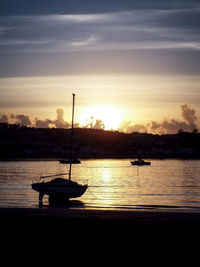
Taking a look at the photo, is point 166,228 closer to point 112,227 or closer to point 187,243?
point 112,227

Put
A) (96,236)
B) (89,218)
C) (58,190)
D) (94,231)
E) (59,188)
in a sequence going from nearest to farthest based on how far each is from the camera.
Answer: (96,236), (94,231), (89,218), (58,190), (59,188)

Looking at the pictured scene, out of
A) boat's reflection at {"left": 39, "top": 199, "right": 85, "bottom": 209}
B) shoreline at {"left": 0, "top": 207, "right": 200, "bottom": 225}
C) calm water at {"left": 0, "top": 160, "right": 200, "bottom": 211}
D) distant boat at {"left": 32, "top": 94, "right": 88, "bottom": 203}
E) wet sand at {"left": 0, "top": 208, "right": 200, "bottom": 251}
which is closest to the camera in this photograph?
wet sand at {"left": 0, "top": 208, "right": 200, "bottom": 251}

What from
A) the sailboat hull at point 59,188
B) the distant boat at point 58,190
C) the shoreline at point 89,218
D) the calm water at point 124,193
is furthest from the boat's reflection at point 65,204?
the shoreline at point 89,218

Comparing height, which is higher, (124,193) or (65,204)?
(65,204)

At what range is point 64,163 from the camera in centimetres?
18962

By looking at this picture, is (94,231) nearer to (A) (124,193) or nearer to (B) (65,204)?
(B) (65,204)

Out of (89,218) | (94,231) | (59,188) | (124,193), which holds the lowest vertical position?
(124,193)

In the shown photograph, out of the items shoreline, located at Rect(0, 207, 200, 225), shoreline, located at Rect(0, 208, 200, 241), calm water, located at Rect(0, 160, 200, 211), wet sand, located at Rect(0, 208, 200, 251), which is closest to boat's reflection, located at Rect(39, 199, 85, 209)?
calm water, located at Rect(0, 160, 200, 211)

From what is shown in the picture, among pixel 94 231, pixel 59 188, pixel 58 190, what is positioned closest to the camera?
pixel 94 231

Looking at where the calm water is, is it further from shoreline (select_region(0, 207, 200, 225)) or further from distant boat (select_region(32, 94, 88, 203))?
→ shoreline (select_region(0, 207, 200, 225))

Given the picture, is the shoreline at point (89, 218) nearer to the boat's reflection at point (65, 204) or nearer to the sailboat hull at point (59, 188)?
the boat's reflection at point (65, 204)

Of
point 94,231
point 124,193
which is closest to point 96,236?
point 94,231

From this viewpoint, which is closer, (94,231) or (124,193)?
(94,231)

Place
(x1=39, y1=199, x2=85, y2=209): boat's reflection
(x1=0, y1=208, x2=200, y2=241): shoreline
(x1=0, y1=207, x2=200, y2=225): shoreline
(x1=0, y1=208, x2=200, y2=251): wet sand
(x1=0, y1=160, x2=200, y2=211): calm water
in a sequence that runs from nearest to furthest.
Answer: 1. (x1=0, y1=208, x2=200, y2=251): wet sand
2. (x1=0, y1=208, x2=200, y2=241): shoreline
3. (x1=0, y1=207, x2=200, y2=225): shoreline
4. (x1=39, y1=199, x2=85, y2=209): boat's reflection
5. (x1=0, y1=160, x2=200, y2=211): calm water
